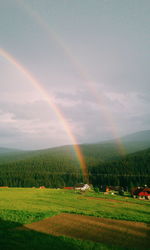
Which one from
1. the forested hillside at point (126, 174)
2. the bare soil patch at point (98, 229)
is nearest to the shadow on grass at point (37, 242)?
the bare soil patch at point (98, 229)

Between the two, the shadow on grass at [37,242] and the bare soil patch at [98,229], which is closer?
the shadow on grass at [37,242]

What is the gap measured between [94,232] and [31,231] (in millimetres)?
5162

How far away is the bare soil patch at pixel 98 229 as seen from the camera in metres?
14.0

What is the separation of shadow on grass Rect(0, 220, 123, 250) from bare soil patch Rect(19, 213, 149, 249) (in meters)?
1.13

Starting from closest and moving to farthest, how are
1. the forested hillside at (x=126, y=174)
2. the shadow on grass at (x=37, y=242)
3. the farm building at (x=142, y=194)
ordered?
the shadow on grass at (x=37, y=242)
the farm building at (x=142, y=194)
the forested hillside at (x=126, y=174)

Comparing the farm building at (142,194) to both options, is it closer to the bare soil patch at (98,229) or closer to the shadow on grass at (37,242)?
the bare soil patch at (98,229)

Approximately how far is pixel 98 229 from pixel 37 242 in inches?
243

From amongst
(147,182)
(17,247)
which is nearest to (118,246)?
(17,247)

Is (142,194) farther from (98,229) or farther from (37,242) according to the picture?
(37,242)

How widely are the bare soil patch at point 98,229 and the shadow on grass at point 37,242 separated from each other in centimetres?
113

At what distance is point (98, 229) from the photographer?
1661 cm

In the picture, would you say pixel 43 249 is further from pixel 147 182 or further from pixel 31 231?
pixel 147 182

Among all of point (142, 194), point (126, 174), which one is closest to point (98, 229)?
point (142, 194)

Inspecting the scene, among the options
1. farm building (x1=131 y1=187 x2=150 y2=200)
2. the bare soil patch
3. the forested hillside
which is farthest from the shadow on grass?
the forested hillside
